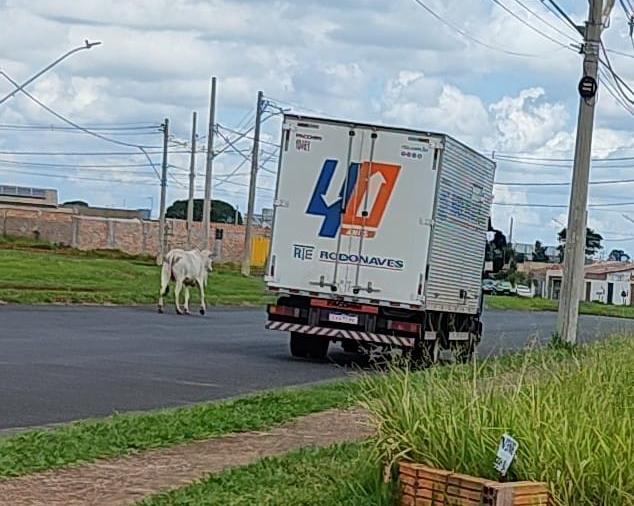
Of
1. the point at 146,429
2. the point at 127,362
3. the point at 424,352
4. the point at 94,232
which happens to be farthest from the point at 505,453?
the point at 94,232

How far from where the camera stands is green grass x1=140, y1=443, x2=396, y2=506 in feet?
27.1

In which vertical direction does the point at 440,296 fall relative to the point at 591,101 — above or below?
below

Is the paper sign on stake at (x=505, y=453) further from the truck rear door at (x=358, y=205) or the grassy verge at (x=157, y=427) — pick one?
the truck rear door at (x=358, y=205)

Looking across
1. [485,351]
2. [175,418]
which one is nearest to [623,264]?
[485,351]

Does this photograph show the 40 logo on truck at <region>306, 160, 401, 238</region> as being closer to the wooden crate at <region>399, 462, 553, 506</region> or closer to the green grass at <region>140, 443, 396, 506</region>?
the green grass at <region>140, 443, 396, 506</region>

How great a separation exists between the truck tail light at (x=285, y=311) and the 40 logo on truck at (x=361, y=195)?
1560 mm

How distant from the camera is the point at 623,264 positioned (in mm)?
117000

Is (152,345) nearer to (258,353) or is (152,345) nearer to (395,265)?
(258,353)

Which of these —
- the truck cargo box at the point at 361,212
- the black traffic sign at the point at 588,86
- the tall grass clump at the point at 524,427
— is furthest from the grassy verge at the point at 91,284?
the tall grass clump at the point at 524,427

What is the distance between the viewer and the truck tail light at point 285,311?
71.5ft

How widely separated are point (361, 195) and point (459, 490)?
13880mm

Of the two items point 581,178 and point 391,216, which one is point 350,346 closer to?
point 391,216

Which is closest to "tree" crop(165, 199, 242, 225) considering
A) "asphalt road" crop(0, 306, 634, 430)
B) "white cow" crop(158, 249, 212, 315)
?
"white cow" crop(158, 249, 212, 315)

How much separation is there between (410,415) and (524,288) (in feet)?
291
